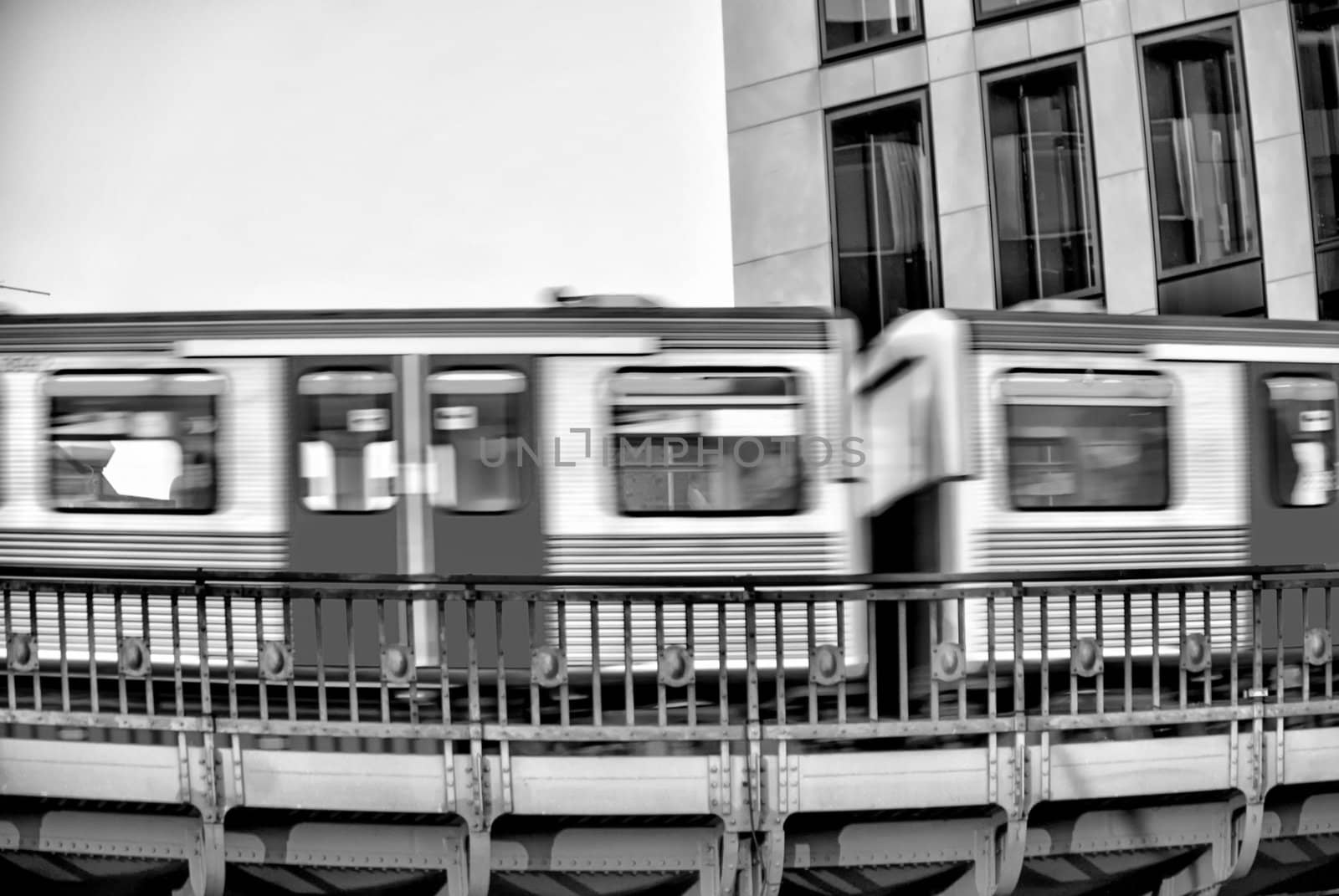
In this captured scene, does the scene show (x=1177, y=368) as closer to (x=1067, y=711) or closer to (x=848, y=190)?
(x=1067, y=711)

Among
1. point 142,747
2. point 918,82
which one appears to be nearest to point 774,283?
point 918,82

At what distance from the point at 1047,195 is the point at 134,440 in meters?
10.5

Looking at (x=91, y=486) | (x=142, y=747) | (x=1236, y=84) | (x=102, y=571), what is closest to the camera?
(x=142, y=747)

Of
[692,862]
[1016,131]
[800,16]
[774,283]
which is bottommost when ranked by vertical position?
[692,862]

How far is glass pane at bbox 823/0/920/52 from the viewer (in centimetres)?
1845

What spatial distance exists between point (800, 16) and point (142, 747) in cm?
1212

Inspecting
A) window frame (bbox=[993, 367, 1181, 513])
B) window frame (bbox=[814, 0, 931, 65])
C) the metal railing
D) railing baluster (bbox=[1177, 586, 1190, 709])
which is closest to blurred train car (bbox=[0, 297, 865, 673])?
the metal railing

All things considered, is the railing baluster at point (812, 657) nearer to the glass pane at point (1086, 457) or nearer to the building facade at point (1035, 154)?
the glass pane at point (1086, 457)

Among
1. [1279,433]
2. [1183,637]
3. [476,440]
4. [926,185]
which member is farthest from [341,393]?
[926,185]

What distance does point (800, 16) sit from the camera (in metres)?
18.5

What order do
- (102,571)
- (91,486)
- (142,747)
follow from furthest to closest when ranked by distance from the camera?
(91,486), (102,571), (142,747)

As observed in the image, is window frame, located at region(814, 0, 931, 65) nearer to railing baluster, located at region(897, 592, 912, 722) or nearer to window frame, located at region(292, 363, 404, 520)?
window frame, located at region(292, 363, 404, 520)

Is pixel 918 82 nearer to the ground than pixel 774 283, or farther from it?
farther from it

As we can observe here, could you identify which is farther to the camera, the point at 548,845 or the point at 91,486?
the point at 91,486
